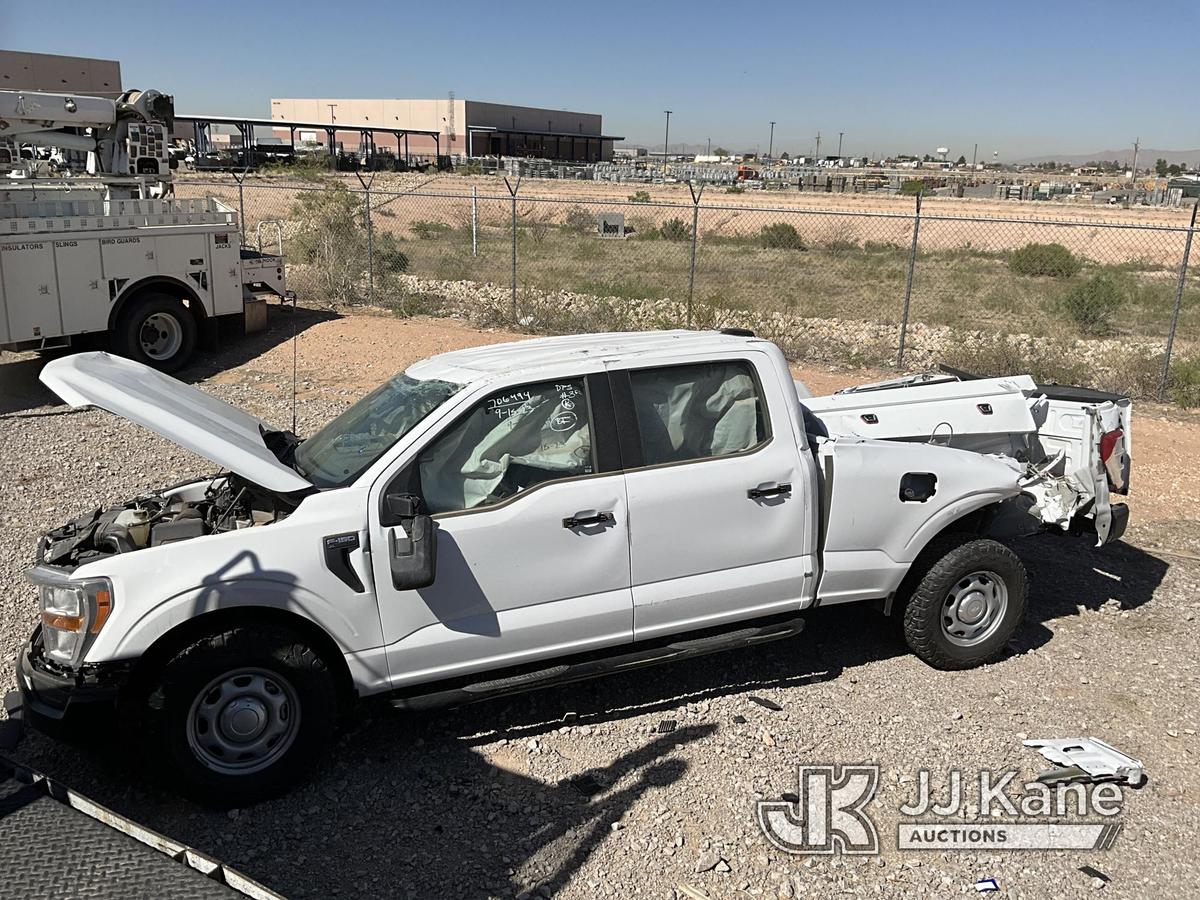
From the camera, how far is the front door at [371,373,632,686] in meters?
4.50

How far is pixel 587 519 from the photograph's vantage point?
470 cm

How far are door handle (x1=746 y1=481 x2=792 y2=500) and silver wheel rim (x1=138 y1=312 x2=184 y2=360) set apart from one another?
1101 centimetres

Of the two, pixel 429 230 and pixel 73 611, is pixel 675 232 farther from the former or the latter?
pixel 73 611

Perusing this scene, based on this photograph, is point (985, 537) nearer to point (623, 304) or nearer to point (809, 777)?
point (809, 777)

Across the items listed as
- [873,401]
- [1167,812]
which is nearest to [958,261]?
[873,401]

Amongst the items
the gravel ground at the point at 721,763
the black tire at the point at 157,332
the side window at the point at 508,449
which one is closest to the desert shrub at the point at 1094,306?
the gravel ground at the point at 721,763

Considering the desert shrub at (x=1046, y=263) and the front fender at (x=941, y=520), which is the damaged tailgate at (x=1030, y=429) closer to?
the front fender at (x=941, y=520)

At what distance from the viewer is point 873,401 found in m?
6.24

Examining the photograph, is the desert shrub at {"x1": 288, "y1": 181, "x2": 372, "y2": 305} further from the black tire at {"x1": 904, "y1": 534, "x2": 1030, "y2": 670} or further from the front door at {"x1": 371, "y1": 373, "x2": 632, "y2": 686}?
the black tire at {"x1": 904, "y1": 534, "x2": 1030, "y2": 670}

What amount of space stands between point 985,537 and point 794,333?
34.5ft

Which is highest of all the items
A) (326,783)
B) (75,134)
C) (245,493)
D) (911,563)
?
(75,134)

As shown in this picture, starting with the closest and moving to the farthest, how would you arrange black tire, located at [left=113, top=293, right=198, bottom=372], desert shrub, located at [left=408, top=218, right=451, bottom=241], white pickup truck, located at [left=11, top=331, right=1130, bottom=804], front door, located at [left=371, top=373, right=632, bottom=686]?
white pickup truck, located at [left=11, top=331, right=1130, bottom=804], front door, located at [left=371, top=373, right=632, bottom=686], black tire, located at [left=113, top=293, right=198, bottom=372], desert shrub, located at [left=408, top=218, right=451, bottom=241]

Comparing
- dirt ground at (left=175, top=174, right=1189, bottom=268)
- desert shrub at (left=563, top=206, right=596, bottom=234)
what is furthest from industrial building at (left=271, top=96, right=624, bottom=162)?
desert shrub at (left=563, top=206, right=596, bottom=234)

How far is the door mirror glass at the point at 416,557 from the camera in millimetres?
4246
